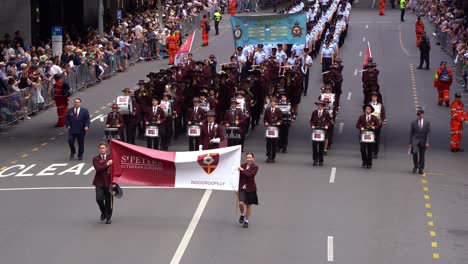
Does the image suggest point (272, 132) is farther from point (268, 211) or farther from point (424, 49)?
point (424, 49)

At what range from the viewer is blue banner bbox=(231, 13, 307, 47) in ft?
143

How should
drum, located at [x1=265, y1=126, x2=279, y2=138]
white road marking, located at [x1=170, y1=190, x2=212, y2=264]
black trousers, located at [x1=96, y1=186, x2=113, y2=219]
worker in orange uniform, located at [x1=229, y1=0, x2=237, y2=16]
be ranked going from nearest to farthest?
white road marking, located at [x1=170, y1=190, x2=212, y2=264] < black trousers, located at [x1=96, y1=186, x2=113, y2=219] < drum, located at [x1=265, y1=126, x2=279, y2=138] < worker in orange uniform, located at [x1=229, y1=0, x2=237, y2=16]

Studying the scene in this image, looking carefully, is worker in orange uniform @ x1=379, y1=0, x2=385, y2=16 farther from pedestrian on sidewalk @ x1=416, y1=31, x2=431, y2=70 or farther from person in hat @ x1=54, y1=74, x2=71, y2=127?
person in hat @ x1=54, y1=74, x2=71, y2=127

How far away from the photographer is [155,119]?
3291 centimetres

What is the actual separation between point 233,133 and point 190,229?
337 inches

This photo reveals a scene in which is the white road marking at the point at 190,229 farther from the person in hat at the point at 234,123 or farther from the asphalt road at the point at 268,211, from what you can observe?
the person in hat at the point at 234,123

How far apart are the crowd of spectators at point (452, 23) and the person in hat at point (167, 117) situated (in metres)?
16.9

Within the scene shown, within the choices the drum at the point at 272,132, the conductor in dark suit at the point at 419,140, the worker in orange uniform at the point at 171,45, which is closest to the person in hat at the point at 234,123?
the drum at the point at 272,132

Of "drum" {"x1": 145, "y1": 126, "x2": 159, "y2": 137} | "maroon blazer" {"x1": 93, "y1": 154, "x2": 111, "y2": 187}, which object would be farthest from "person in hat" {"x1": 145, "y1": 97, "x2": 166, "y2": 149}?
"maroon blazer" {"x1": 93, "y1": 154, "x2": 111, "y2": 187}

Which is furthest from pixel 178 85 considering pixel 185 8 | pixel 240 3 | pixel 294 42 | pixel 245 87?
pixel 240 3

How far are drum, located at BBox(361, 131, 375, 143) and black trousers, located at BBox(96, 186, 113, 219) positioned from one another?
9.01 meters

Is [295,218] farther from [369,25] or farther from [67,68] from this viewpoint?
[369,25]

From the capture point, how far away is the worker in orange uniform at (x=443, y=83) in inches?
1709

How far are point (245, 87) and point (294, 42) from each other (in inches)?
339
